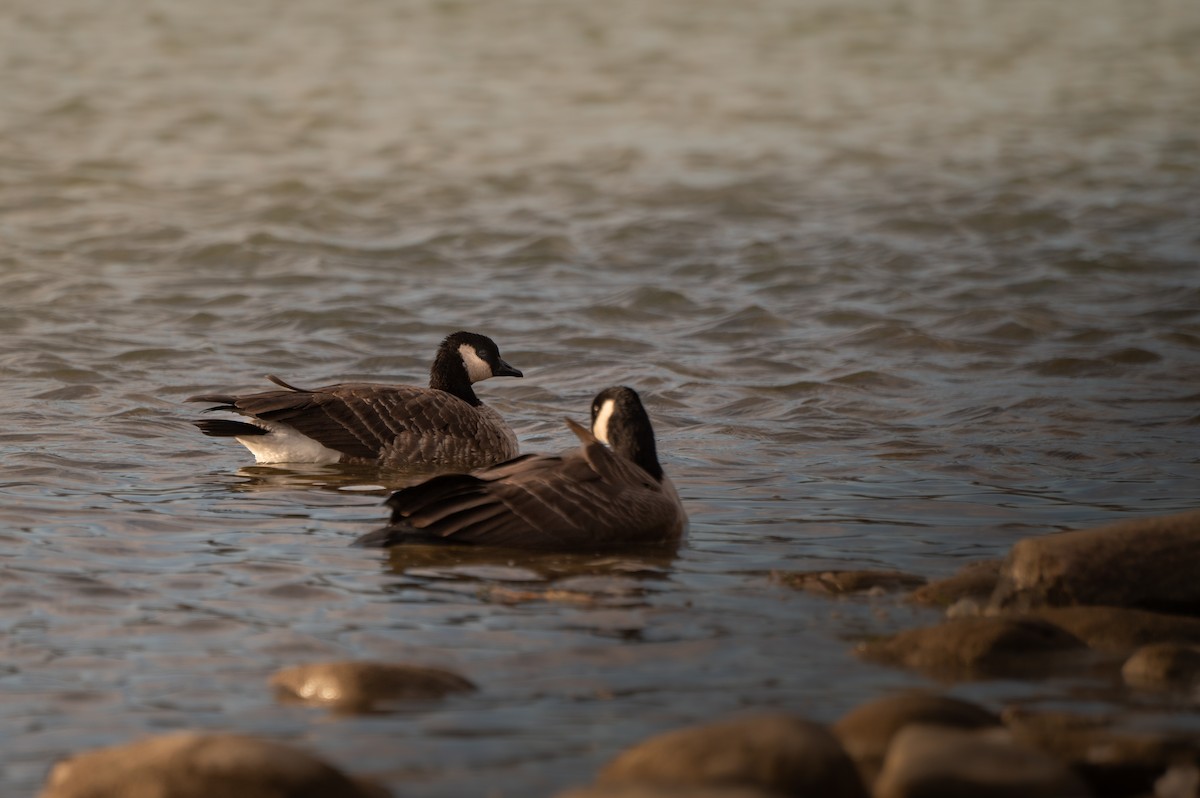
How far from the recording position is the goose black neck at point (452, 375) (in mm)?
12188

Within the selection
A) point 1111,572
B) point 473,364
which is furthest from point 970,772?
point 473,364

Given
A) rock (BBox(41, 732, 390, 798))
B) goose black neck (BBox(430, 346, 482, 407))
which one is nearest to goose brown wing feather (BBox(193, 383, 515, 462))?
goose black neck (BBox(430, 346, 482, 407))

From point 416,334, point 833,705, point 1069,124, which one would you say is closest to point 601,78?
point 1069,124

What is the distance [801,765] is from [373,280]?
13.3 m

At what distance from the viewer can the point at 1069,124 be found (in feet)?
90.1

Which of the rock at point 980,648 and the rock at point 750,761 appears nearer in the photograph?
the rock at point 750,761

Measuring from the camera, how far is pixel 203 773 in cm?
484

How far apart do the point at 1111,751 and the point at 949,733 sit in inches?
22.1

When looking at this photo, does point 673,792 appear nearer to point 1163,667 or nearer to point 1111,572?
point 1163,667

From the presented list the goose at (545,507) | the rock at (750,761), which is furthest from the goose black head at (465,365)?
the rock at (750,761)

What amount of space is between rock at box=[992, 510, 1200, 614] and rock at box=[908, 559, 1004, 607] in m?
0.19

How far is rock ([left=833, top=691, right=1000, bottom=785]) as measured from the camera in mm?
5336

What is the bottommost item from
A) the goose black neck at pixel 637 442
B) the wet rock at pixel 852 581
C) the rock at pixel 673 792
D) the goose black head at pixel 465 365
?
the wet rock at pixel 852 581

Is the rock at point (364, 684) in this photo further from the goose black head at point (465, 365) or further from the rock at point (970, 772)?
the goose black head at point (465, 365)
